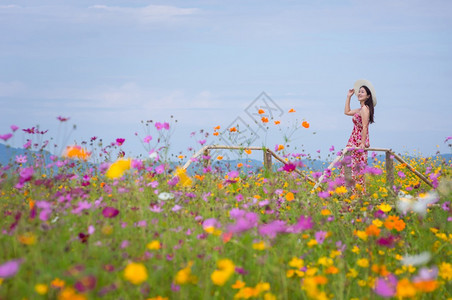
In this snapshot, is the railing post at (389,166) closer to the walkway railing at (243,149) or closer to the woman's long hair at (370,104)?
the woman's long hair at (370,104)

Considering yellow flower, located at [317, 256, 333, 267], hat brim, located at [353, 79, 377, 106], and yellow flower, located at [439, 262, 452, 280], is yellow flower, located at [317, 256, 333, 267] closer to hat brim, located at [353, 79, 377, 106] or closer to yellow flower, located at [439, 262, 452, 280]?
yellow flower, located at [439, 262, 452, 280]

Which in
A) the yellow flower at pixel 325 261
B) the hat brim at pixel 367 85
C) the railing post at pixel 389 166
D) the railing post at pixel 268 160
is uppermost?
the hat brim at pixel 367 85

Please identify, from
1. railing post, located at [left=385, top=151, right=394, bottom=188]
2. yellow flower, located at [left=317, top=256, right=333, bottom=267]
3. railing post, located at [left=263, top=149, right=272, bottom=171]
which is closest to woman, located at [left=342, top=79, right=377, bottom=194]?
railing post, located at [left=385, top=151, right=394, bottom=188]

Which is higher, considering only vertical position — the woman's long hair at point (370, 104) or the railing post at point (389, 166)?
the woman's long hair at point (370, 104)

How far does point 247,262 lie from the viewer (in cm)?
296

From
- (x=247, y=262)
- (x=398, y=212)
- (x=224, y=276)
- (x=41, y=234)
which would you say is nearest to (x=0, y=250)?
(x=41, y=234)

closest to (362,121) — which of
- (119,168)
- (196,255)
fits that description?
(119,168)

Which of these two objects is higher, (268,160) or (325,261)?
(325,261)

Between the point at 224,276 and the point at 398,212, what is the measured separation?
293cm

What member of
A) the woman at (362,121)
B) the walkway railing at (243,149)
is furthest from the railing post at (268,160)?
the woman at (362,121)

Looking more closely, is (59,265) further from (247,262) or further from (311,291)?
(311,291)

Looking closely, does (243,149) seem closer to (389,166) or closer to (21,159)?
→ (21,159)

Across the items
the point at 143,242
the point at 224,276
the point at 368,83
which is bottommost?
the point at 143,242

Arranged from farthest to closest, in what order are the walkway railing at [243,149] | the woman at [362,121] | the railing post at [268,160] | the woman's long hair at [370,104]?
the woman's long hair at [370,104] → the woman at [362,121] → the railing post at [268,160] → the walkway railing at [243,149]
